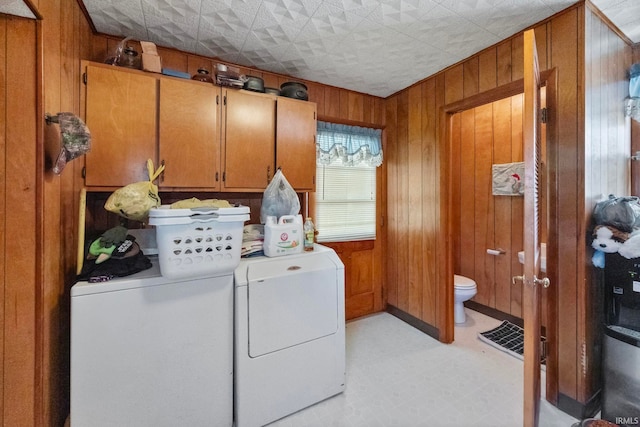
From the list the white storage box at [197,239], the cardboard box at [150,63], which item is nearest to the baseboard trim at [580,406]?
the white storage box at [197,239]

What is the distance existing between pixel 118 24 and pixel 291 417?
8.67 feet

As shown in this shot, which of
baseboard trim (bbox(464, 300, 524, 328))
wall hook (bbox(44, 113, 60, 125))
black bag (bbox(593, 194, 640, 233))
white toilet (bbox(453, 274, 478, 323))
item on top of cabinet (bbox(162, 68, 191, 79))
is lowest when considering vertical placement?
baseboard trim (bbox(464, 300, 524, 328))

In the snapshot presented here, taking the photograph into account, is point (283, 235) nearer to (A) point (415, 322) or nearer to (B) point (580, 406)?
(A) point (415, 322)

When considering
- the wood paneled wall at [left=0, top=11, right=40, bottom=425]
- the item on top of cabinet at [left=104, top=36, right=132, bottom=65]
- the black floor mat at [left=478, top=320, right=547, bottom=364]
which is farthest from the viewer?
the black floor mat at [left=478, top=320, right=547, bottom=364]

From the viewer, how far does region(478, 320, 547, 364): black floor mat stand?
2268mm

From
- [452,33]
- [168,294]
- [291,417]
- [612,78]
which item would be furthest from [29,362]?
[612,78]

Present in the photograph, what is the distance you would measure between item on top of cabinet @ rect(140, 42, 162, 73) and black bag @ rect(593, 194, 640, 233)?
2807mm

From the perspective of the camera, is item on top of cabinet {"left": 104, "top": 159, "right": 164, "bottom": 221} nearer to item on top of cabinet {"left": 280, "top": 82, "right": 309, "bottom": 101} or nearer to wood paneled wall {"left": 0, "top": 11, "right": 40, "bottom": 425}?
wood paneled wall {"left": 0, "top": 11, "right": 40, "bottom": 425}

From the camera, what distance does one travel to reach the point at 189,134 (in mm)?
1753

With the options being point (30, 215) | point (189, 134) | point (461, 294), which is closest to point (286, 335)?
point (30, 215)

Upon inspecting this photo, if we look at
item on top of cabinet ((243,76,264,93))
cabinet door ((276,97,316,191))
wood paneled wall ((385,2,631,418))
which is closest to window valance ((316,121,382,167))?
wood paneled wall ((385,2,631,418))

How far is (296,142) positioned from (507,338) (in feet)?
8.50

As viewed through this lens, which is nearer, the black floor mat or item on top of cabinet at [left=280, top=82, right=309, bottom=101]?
item on top of cabinet at [left=280, top=82, right=309, bottom=101]

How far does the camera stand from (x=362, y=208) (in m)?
2.95
